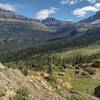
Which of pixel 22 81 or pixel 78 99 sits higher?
pixel 22 81

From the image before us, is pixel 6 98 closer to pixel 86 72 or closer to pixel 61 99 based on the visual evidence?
pixel 61 99

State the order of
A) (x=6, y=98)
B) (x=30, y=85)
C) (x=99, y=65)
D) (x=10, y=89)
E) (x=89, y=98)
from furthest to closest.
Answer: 1. (x=99, y=65)
2. (x=89, y=98)
3. (x=30, y=85)
4. (x=10, y=89)
5. (x=6, y=98)

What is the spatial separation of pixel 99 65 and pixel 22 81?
103461mm

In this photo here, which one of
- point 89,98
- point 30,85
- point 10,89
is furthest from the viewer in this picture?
point 89,98

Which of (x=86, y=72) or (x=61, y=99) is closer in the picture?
(x=61, y=99)

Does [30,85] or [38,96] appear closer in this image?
[38,96]

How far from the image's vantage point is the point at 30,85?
26141 mm

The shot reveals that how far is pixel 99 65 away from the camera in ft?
414

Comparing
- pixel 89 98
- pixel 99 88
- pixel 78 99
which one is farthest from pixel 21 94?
pixel 99 88

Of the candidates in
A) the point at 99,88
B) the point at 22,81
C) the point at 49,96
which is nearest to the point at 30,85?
the point at 22,81

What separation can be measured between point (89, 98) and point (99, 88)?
17.1 meters

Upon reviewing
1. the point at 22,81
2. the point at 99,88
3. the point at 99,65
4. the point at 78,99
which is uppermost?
the point at 22,81

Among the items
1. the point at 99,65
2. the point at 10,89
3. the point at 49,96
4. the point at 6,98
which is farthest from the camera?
the point at 99,65

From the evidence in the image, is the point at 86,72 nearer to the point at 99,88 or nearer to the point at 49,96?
the point at 99,88
